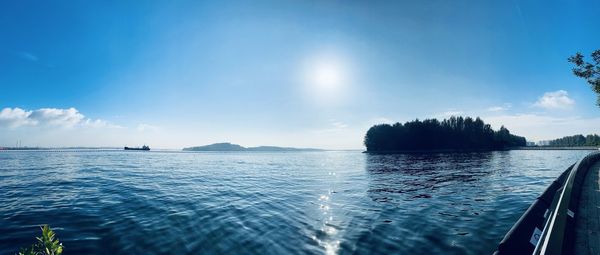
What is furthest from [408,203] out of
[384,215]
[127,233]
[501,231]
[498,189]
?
[127,233]

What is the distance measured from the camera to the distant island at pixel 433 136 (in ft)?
591

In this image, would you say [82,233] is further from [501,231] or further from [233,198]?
[501,231]

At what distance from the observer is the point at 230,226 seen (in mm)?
13250

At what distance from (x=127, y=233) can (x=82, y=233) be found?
1.96 metres

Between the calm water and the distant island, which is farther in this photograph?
the distant island

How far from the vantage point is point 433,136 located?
591ft

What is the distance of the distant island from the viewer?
180250 millimetres

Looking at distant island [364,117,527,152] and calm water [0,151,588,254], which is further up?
distant island [364,117,527,152]

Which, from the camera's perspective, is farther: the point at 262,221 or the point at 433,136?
the point at 433,136

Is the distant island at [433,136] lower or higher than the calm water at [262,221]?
higher

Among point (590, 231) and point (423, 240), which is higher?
point (590, 231)

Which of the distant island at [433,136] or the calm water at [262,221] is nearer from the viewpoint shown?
the calm water at [262,221]

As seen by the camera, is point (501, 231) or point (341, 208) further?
point (341, 208)

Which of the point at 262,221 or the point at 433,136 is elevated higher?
the point at 433,136
